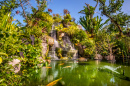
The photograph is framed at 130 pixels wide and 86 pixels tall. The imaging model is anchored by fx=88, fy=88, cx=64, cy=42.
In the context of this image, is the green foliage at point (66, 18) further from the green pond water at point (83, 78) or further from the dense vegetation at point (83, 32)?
the green pond water at point (83, 78)

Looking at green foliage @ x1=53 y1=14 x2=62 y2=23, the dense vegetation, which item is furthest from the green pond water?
green foliage @ x1=53 y1=14 x2=62 y2=23

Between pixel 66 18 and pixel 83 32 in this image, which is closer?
pixel 83 32

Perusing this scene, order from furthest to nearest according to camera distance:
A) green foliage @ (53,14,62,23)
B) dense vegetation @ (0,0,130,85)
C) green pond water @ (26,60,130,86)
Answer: green foliage @ (53,14,62,23), dense vegetation @ (0,0,130,85), green pond water @ (26,60,130,86)

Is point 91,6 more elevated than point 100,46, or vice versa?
point 91,6

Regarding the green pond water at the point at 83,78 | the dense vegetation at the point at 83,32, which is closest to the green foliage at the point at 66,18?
the dense vegetation at the point at 83,32

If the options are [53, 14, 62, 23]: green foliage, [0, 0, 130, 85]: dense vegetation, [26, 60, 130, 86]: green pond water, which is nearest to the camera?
[26, 60, 130, 86]: green pond water

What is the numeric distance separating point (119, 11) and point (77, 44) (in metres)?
6.80

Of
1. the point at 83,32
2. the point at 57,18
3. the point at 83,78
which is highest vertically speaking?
the point at 57,18

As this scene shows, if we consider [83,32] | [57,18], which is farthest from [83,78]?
[57,18]

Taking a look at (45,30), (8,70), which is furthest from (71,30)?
(8,70)

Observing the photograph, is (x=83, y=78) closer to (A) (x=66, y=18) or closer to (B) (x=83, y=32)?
(B) (x=83, y=32)

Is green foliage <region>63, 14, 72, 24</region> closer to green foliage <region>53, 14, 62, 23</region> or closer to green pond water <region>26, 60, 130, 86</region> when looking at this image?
green foliage <region>53, 14, 62, 23</region>

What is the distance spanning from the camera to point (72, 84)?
2.57 m

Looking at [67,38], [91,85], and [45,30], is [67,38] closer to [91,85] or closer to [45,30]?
[45,30]
